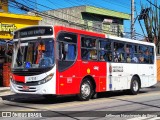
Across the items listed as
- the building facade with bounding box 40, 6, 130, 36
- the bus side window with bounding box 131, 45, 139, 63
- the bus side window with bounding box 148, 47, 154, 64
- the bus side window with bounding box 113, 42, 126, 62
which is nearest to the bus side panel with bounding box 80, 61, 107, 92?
the bus side window with bounding box 113, 42, 126, 62

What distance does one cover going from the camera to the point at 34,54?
14.3 m

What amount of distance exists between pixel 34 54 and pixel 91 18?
25461 mm

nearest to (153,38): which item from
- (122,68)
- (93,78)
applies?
(122,68)

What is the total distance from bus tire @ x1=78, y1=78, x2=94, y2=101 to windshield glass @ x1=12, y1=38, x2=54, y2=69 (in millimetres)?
2170

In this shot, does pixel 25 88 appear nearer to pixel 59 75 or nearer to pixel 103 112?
pixel 59 75

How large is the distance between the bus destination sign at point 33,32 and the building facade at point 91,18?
822 inches

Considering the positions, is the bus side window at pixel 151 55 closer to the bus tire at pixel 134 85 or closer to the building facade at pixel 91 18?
the bus tire at pixel 134 85

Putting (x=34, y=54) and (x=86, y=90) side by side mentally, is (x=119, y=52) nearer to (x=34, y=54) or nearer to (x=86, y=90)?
(x=86, y=90)

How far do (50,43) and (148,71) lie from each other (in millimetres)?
8739

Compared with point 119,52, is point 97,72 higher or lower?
lower

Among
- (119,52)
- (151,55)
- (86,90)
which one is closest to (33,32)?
(86,90)

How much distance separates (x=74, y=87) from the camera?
14.9 metres

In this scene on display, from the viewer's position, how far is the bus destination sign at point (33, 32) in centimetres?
1427

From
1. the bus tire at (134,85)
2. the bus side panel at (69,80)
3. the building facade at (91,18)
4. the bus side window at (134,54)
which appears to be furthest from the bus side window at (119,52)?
the building facade at (91,18)
